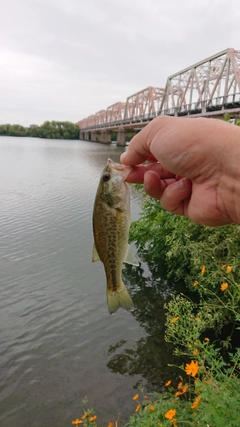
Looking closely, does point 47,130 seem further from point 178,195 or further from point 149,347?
point 178,195

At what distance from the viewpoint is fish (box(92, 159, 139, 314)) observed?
2611 millimetres

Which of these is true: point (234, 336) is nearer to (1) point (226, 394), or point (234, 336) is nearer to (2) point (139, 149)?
(1) point (226, 394)

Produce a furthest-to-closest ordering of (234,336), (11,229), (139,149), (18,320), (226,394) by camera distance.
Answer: (11,229) < (18,320) < (234,336) < (226,394) < (139,149)

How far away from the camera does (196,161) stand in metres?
2.38

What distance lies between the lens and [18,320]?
7.75 m

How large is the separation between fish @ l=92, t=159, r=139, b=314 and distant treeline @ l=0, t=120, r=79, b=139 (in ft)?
404

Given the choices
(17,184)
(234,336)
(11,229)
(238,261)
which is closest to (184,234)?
(238,261)

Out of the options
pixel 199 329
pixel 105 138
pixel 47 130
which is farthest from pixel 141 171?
pixel 47 130

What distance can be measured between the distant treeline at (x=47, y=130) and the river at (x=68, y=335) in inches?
4475

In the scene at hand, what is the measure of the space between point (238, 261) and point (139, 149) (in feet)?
13.6

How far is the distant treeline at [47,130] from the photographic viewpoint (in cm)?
11988

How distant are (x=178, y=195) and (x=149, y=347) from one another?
4.86 meters

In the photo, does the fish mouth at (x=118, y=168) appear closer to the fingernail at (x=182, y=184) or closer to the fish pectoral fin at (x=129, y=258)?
the fingernail at (x=182, y=184)

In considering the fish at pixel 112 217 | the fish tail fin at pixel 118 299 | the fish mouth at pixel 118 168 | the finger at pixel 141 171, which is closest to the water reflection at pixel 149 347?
the fish tail fin at pixel 118 299
